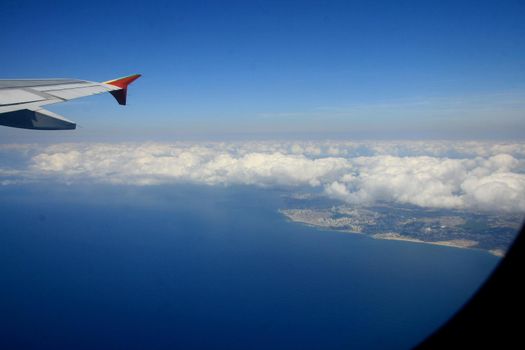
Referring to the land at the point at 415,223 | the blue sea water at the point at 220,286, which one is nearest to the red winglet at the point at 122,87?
the blue sea water at the point at 220,286

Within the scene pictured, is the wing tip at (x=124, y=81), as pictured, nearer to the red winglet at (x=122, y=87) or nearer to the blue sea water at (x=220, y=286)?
the red winglet at (x=122, y=87)

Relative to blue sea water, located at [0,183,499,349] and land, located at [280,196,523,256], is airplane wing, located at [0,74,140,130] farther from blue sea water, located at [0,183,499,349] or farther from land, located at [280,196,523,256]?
land, located at [280,196,523,256]

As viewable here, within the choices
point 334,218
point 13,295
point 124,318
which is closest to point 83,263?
point 13,295

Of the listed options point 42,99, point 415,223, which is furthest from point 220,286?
point 415,223

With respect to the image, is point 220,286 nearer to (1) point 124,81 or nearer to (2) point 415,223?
(1) point 124,81

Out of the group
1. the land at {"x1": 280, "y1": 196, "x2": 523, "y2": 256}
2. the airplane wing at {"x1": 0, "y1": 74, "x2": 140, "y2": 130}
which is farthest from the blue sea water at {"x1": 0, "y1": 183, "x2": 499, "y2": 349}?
the airplane wing at {"x1": 0, "y1": 74, "x2": 140, "y2": 130}
